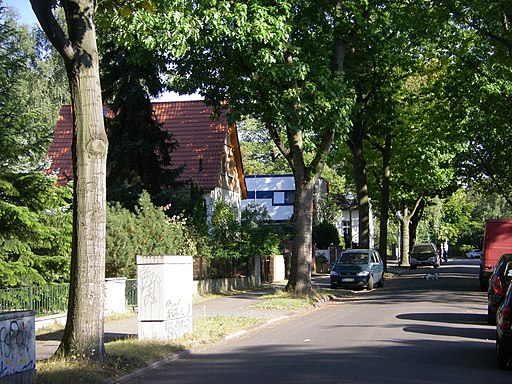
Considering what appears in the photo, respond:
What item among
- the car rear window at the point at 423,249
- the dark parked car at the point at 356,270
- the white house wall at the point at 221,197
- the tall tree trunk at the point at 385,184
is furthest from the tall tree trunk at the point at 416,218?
the dark parked car at the point at 356,270

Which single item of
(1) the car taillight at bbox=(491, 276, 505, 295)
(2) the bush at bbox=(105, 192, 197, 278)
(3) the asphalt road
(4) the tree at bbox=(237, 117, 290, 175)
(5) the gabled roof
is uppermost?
(4) the tree at bbox=(237, 117, 290, 175)

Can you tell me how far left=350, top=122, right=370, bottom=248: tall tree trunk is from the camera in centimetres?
3609

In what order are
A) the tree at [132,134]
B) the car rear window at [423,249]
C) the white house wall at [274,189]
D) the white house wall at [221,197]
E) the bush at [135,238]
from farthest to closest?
the white house wall at [274,189]
the car rear window at [423,249]
the white house wall at [221,197]
the tree at [132,134]
the bush at [135,238]

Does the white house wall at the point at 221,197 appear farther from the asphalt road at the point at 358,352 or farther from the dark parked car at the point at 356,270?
the asphalt road at the point at 358,352

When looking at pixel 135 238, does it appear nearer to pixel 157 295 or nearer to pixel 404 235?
pixel 157 295

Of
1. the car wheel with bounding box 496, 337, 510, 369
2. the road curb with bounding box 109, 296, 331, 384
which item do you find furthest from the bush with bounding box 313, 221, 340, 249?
the car wheel with bounding box 496, 337, 510, 369

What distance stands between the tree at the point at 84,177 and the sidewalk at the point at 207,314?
1618mm

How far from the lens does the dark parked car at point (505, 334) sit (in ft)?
34.9

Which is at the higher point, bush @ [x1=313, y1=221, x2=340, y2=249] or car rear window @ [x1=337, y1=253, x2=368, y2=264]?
bush @ [x1=313, y1=221, x2=340, y2=249]

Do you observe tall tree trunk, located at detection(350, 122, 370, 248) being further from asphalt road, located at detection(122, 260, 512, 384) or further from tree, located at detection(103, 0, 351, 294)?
asphalt road, located at detection(122, 260, 512, 384)

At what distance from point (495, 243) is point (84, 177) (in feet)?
68.7

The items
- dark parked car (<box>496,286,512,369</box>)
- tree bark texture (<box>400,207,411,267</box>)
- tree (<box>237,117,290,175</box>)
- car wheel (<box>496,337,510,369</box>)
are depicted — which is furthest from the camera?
tree (<box>237,117,290,175</box>)

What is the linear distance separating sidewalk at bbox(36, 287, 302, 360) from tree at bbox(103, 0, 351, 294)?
7.24 ft

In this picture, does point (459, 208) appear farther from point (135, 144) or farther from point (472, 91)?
point (135, 144)
